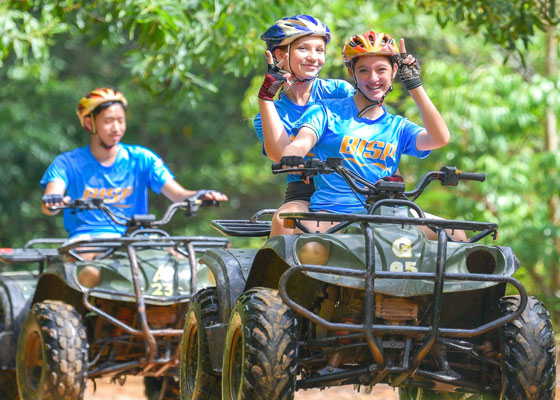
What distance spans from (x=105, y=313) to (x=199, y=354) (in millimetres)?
1651

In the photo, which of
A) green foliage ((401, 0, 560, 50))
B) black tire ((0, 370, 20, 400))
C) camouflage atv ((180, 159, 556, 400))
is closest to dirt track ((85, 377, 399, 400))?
black tire ((0, 370, 20, 400))

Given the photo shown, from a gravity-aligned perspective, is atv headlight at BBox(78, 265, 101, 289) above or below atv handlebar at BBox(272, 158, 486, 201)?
below

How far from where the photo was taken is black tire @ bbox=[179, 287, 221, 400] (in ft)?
19.1

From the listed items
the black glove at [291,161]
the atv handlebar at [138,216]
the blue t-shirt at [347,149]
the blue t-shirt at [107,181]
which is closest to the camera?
the black glove at [291,161]

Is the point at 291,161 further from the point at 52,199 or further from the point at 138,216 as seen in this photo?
the point at 138,216

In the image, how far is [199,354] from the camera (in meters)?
5.84

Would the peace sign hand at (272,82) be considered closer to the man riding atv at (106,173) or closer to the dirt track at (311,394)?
the man riding atv at (106,173)

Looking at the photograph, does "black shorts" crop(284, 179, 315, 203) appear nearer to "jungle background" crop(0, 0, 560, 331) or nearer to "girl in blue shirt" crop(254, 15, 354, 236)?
"girl in blue shirt" crop(254, 15, 354, 236)

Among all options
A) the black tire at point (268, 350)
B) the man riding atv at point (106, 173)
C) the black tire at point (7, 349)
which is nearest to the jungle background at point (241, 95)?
the man riding atv at point (106, 173)

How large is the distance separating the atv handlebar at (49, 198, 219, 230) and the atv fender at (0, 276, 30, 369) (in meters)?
0.78

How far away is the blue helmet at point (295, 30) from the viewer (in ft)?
21.1

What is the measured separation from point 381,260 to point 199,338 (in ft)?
4.29

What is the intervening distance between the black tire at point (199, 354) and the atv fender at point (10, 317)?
2.43m

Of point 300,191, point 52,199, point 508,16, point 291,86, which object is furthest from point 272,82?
point 508,16
